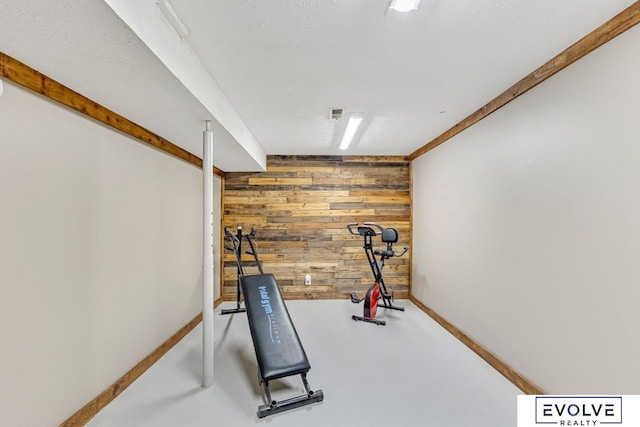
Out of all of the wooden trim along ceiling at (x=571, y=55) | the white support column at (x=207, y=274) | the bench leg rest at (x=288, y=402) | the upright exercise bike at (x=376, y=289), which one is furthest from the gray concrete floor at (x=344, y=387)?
the wooden trim along ceiling at (x=571, y=55)

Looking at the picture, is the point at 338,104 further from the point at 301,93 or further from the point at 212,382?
the point at 212,382

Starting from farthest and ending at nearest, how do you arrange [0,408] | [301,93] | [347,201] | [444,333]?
[347,201]
[444,333]
[301,93]
[0,408]

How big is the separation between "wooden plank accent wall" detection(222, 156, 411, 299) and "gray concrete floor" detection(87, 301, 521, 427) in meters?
1.41

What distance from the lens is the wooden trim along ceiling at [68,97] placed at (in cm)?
139

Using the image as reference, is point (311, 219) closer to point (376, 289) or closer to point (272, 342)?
point (376, 289)

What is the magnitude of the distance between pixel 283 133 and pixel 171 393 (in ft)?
9.42

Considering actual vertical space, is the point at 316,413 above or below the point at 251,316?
below

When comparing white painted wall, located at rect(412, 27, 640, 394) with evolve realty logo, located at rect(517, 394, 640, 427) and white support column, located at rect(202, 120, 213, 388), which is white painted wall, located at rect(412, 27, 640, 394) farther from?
white support column, located at rect(202, 120, 213, 388)

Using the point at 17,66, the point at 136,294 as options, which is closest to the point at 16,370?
Result: the point at 136,294

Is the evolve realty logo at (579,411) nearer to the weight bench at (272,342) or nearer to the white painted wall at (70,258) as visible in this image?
the weight bench at (272,342)

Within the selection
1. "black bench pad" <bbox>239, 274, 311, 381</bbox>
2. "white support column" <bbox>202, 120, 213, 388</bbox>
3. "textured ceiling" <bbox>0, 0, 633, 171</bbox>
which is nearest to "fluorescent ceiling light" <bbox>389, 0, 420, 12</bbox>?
"textured ceiling" <bbox>0, 0, 633, 171</bbox>

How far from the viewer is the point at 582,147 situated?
170cm

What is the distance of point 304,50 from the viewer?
1.71 meters

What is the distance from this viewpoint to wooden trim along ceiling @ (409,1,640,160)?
1422 mm
